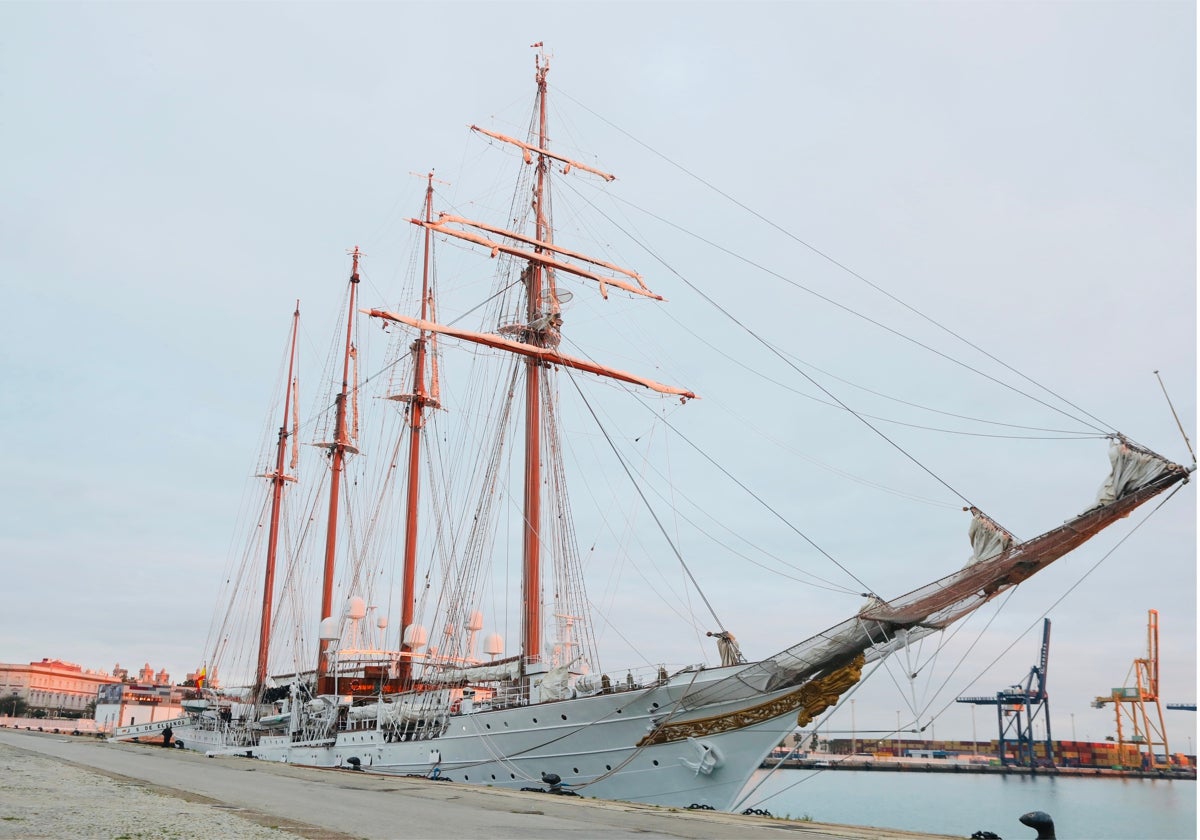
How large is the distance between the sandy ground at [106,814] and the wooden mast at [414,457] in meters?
26.6

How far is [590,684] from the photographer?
23.2 meters

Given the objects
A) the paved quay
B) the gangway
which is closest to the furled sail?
the paved quay

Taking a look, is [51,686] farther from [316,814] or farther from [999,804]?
[316,814]

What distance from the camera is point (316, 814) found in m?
11.3

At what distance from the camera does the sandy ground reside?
861 cm

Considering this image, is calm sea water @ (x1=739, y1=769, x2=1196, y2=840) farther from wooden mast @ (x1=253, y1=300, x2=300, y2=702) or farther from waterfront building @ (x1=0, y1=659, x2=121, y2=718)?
waterfront building @ (x1=0, y1=659, x2=121, y2=718)

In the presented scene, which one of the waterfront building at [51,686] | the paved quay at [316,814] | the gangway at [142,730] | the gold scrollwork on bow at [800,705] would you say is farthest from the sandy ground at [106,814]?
the waterfront building at [51,686]

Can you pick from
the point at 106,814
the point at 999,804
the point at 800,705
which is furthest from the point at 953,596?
the point at 999,804

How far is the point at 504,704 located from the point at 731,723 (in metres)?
7.71

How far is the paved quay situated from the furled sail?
231 inches

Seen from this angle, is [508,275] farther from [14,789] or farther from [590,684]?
[14,789]

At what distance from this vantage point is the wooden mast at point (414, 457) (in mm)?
43438

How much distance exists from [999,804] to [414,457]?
51.9 m

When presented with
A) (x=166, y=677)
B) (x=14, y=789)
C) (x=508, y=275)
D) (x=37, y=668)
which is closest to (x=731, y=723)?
(x=14, y=789)
